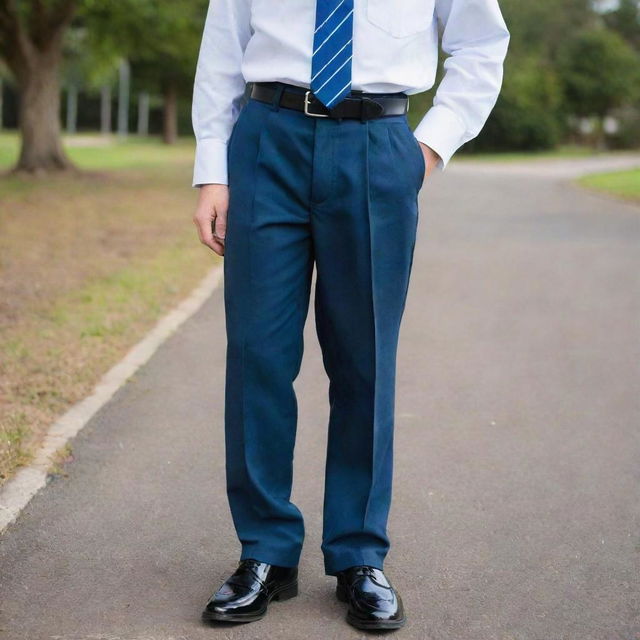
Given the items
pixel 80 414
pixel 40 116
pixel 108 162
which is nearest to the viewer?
pixel 80 414

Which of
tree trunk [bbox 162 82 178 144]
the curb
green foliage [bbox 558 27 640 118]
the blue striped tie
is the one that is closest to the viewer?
the blue striped tie

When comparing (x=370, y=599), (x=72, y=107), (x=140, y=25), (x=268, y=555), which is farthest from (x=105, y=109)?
(x=370, y=599)

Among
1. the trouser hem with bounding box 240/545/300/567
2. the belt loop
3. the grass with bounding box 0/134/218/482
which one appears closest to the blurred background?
the grass with bounding box 0/134/218/482

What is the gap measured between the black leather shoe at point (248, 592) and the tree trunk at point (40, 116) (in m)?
20.0

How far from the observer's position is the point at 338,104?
2.89 metres

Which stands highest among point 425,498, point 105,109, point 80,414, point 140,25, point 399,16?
point 399,16

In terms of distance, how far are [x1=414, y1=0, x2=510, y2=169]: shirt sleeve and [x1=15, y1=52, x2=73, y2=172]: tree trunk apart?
2004cm

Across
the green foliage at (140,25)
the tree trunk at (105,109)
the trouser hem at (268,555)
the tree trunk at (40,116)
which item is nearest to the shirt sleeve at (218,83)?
the trouser hem at (268,555)

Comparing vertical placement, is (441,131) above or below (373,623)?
above

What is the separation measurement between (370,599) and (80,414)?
7.89 feet

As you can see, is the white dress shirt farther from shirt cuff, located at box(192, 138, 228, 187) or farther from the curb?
the curb

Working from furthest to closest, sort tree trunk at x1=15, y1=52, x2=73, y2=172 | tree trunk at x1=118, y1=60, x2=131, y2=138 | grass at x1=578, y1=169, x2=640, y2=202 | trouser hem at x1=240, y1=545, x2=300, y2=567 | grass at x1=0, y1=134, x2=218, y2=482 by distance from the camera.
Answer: tree trunk at x1=118, y1=60, x2=131, y2=138 → tree trunk at x1=15, y1=52, x2=73, y2=172 → grass at x1=578, y1=169, x2=640, y2=202 → grass at x1=0, y1=134, x2=218, y2=482 → trouser hem at x1=240, y1=545, x2=300, y2=567

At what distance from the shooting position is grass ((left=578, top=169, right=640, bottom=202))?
819 inches

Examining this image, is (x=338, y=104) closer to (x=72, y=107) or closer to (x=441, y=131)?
(x=441, y=131)
